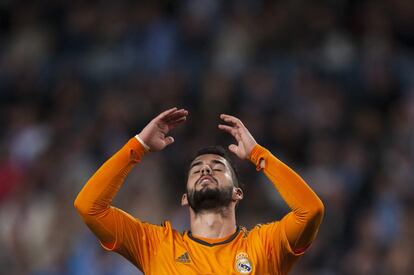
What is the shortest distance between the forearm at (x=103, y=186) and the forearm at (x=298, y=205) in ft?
2.84

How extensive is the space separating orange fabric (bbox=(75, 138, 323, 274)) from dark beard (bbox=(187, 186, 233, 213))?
21 cm

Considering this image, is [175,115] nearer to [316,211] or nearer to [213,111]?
[316,211]

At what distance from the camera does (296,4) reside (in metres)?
11.4

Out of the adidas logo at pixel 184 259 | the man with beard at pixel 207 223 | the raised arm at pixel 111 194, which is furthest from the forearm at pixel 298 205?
the raised arm at pixel 111 194

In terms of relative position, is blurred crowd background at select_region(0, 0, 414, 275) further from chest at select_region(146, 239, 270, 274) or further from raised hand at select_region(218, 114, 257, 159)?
raised hand at select_region(218, 114, 257, 159)

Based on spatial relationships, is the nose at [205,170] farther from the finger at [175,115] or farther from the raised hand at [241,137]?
the finger at [175,115]

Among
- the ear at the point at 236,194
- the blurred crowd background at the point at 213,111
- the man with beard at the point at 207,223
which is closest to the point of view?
the man with beard at the point at 207,223

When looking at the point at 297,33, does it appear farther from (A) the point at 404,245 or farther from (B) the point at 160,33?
(A) the point at 404,245

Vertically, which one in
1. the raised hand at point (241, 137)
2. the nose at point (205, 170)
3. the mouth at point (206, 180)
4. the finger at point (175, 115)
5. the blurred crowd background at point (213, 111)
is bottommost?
the blurred crowd background at point (213, 111)

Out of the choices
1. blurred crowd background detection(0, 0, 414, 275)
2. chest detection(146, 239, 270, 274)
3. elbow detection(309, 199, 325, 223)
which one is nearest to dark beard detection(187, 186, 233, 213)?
chest detection(146, 239, 270, 274)

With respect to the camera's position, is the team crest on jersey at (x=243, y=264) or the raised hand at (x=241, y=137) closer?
the team crest on jersey at (x=243, y=264)

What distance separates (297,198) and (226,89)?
16.0ft

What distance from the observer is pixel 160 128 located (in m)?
6.35

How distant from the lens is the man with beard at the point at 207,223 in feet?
19.8
